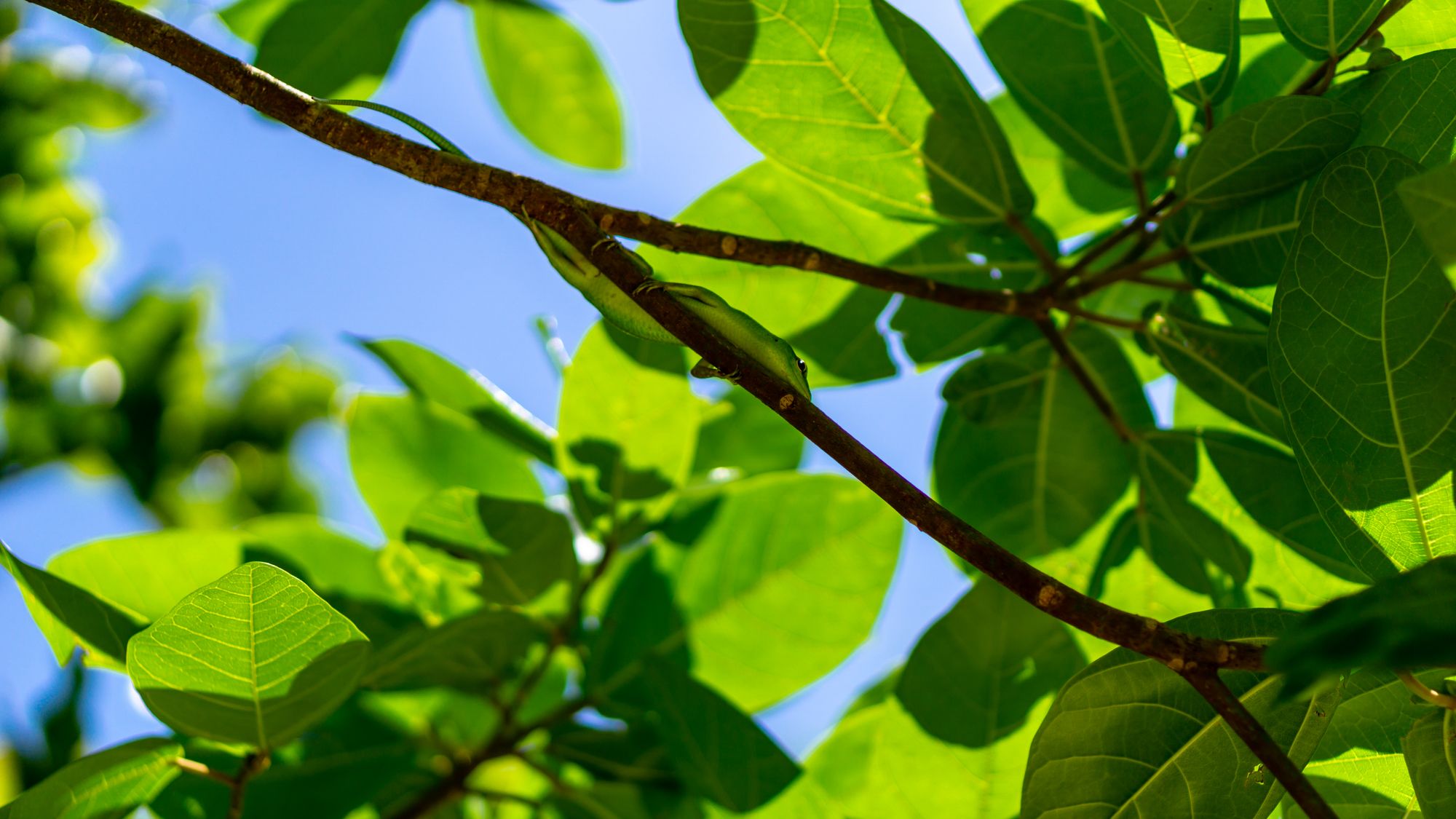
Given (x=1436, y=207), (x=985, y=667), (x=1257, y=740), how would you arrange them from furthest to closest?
(x=985, y=667) < (x=1257, y=740) < (x=1436, y=207)

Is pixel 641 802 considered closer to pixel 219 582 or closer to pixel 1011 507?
pixel 1011 507

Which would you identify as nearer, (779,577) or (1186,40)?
(1186,40)

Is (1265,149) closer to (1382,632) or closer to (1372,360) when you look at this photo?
(1372,360)

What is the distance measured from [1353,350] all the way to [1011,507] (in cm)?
59

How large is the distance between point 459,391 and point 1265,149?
100cm

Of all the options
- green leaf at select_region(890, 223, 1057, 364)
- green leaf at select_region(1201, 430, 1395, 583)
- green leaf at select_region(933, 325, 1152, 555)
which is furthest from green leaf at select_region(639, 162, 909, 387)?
green leaf at select_region(1201, 430, 1395, 583)

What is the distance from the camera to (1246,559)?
3.96 ft

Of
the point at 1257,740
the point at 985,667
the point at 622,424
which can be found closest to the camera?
the point at 1257,740

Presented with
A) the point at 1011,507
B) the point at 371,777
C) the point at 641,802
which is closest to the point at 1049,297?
the point at 1011,507

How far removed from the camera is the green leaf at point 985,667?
1.19m

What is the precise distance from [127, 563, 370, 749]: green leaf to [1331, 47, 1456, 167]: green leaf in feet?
3.24

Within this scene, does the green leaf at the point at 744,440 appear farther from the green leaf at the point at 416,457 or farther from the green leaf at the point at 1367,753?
the green leaf at the point at 1367,753

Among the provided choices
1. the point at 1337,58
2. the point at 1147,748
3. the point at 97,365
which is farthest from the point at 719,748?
the point at 97,365

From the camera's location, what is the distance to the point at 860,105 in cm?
111
